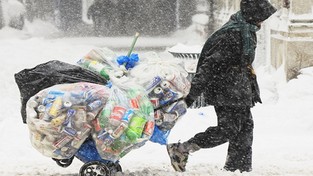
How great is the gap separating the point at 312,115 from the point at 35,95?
483 centimetres

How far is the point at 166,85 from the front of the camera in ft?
16.8

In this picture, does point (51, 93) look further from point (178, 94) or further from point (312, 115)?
point (312, 115)

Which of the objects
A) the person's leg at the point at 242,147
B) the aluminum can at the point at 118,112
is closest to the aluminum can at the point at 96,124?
the aluminum can at the point at 118,112

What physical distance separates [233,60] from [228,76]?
0.13 meters

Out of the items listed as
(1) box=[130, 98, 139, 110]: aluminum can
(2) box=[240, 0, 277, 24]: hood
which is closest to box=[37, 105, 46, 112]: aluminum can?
(1) box=[130, 98, 139, 110]: aluminum can

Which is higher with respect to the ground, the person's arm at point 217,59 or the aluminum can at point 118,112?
the person's arm at point 217,59

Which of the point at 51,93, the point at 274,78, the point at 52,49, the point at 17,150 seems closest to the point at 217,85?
the point at 51,93

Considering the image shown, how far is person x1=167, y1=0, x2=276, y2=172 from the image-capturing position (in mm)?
5410

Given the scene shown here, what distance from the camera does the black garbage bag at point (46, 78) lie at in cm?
505

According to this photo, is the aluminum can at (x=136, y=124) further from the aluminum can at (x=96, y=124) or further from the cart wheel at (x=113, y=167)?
the cart wheel at (x=113, y=167)

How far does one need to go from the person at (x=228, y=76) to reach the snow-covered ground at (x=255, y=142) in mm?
316

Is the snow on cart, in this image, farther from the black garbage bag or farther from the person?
the person

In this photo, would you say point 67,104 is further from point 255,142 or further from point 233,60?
point 255,142

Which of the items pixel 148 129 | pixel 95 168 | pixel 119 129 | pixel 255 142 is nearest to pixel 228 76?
pixel 148 129
